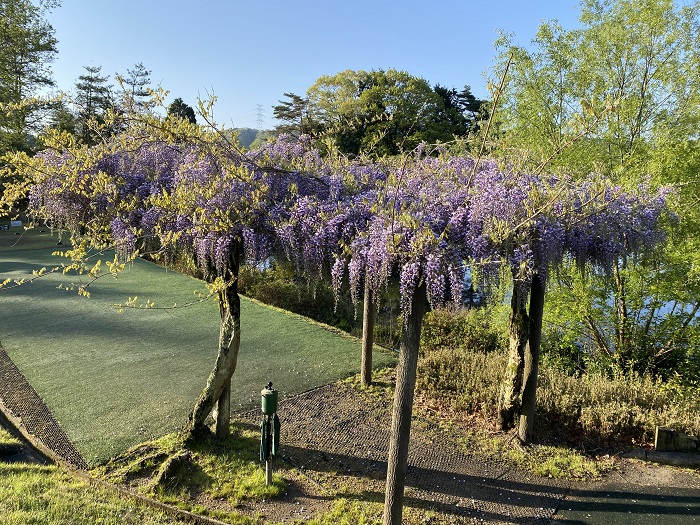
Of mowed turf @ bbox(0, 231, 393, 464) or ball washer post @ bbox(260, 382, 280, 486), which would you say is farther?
mowed turf @ bbox(0, 231, 393, 464)

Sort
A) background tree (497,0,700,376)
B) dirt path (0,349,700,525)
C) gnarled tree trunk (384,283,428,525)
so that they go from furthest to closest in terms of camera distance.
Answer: background tree (497,0,700,376), dirt path (0,349,700,525), gnarled tree trunk (384,283,428,525)

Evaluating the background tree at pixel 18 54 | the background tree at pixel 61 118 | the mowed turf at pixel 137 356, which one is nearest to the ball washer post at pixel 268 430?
the mowed turf at pixel 137 356

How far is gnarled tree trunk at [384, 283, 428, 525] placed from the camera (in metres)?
3.46

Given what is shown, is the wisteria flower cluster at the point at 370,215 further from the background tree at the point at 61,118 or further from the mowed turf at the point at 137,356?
the background tree at the point at 61,118

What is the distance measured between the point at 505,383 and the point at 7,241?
21.3 meters

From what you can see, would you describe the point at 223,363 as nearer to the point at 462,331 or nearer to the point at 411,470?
the point at 411,470

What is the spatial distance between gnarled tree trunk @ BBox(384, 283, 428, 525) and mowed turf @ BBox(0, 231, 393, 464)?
3.00 m

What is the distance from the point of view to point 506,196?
3516 mm

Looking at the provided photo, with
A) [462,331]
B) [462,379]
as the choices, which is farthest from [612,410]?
[462,331]

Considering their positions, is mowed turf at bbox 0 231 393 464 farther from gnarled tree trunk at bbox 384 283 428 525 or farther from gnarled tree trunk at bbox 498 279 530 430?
gnarled tree trunk at bbox 384 283 428 525

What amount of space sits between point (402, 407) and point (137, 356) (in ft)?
18.8

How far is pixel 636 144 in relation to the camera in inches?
297

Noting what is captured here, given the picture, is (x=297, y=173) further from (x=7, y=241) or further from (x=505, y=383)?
(x=7, y=241)

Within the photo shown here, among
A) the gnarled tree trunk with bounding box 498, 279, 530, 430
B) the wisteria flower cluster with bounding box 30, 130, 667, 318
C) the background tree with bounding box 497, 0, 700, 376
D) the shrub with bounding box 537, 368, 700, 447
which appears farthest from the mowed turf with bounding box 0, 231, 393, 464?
the background tree with bounding box 497, 0, 700, 376
